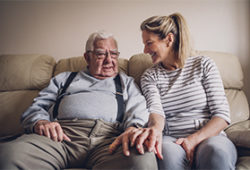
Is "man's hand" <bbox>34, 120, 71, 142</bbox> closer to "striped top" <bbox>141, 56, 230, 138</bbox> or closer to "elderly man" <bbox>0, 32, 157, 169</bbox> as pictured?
"elderly man" <bbox>0, 32, 157, 169</bbox>

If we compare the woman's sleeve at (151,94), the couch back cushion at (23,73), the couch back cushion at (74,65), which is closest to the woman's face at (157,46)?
the woman's sleeve at (151,94)

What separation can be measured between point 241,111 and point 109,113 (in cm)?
98

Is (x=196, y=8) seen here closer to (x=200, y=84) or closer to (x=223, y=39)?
(x=223, y=39)

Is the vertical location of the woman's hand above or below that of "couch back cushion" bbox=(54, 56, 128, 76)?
below

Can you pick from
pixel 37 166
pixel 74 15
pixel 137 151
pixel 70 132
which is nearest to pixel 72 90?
pixel 70 132

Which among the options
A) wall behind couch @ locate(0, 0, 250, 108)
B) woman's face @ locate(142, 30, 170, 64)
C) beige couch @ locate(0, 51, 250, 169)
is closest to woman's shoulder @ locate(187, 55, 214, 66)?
woman's face @ locate(142, 30, 170, 64)

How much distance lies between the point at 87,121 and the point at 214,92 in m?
0.68

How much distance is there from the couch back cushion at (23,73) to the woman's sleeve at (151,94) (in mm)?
821

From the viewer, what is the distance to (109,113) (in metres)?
1.04

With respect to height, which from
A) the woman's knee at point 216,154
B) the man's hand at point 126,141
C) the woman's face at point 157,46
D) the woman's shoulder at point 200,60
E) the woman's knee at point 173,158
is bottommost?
the woman's knee at point 173,158

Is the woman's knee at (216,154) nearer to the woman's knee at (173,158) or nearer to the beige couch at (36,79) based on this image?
the woman's knee at (173,158)

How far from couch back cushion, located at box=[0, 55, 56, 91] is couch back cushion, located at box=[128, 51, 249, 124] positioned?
27.6 inches

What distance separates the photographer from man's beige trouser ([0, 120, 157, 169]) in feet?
2.28

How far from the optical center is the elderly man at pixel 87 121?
0.73 metres
